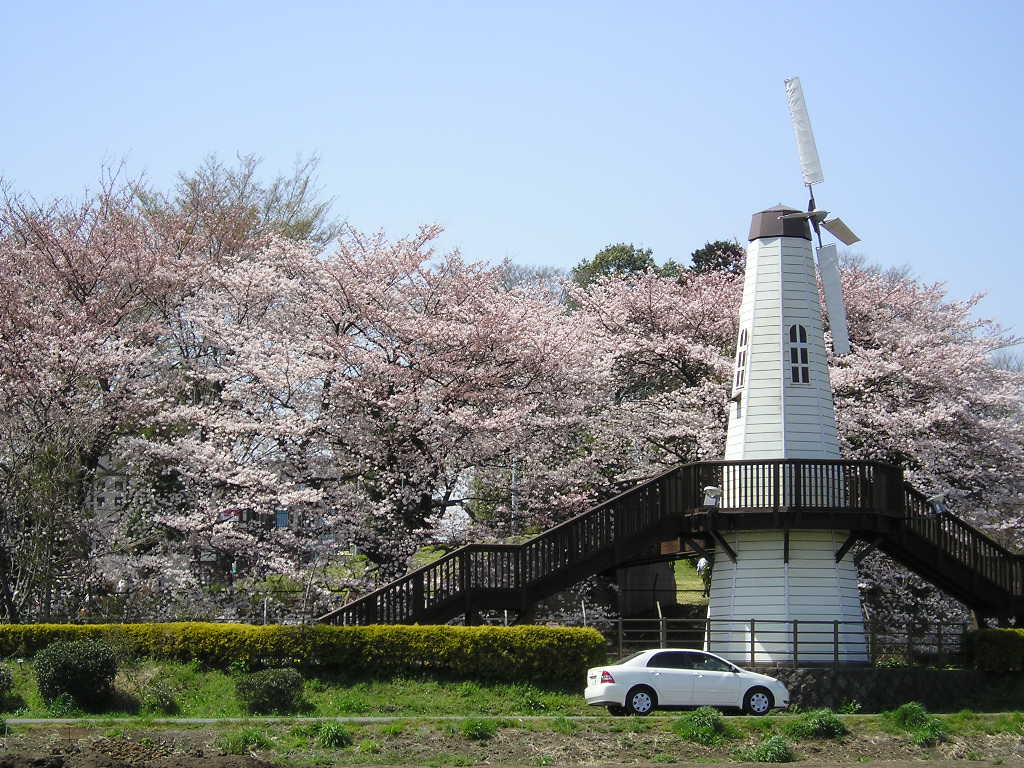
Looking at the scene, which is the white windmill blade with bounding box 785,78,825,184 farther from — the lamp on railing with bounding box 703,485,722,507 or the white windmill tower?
the lamp on railing with bounding box 703,485,722,507

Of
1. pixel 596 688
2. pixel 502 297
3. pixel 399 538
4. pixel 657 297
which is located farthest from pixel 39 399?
pixel 657 297

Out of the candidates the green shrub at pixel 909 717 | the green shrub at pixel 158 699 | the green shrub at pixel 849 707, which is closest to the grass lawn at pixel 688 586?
the green shrub at pixel 849 707

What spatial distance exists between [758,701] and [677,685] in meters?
1.66

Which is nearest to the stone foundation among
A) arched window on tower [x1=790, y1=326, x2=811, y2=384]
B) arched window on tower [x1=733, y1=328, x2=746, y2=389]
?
arched window on tower [x1=790, y1=326, x2=811, y2=384]

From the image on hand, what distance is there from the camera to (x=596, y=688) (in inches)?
996

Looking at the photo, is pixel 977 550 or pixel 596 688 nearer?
pixel 596 688

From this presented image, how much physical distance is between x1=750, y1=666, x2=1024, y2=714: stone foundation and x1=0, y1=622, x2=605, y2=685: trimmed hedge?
13.4 ft

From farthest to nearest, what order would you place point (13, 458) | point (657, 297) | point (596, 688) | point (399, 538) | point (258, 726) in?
point (657, 297) < point (399, 538) < point (13, 458) < point (596, 688) < point (258, 726)

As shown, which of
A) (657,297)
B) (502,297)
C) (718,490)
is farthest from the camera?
(657,297)

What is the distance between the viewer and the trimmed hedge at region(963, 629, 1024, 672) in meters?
29.2

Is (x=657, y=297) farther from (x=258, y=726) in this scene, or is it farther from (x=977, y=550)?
(x=258, y=726)

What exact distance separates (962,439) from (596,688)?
17280mm

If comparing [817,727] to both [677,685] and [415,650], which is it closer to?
[677,685]

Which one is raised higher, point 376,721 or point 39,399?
point 39,399
